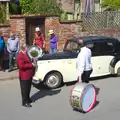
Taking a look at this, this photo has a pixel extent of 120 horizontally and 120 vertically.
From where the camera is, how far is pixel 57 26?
692 inches

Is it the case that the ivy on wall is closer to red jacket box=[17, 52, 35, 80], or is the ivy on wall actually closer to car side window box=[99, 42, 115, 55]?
car side window box=[99, 42, 115, 55]

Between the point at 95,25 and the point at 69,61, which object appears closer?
the point at 69,61

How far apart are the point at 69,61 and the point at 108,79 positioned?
6.67 ft

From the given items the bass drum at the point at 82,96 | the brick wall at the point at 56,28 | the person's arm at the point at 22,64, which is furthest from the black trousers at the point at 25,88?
the brick wall at the point at 56,28

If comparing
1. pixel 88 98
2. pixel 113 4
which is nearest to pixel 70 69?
pixel 88 98

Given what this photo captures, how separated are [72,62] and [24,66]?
3026mm

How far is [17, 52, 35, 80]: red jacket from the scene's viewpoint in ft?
31.2

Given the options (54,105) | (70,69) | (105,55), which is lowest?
(54,105)

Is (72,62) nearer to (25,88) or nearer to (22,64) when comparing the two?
(25,88)

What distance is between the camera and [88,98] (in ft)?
30.0

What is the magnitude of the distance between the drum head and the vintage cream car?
2.78 m

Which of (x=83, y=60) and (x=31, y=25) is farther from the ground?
(x=31, y=25)

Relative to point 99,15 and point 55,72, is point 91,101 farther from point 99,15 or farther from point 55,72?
point 99,15

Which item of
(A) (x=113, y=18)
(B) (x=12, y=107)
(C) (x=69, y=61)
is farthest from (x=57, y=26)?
(B) (x=12, y=107)
